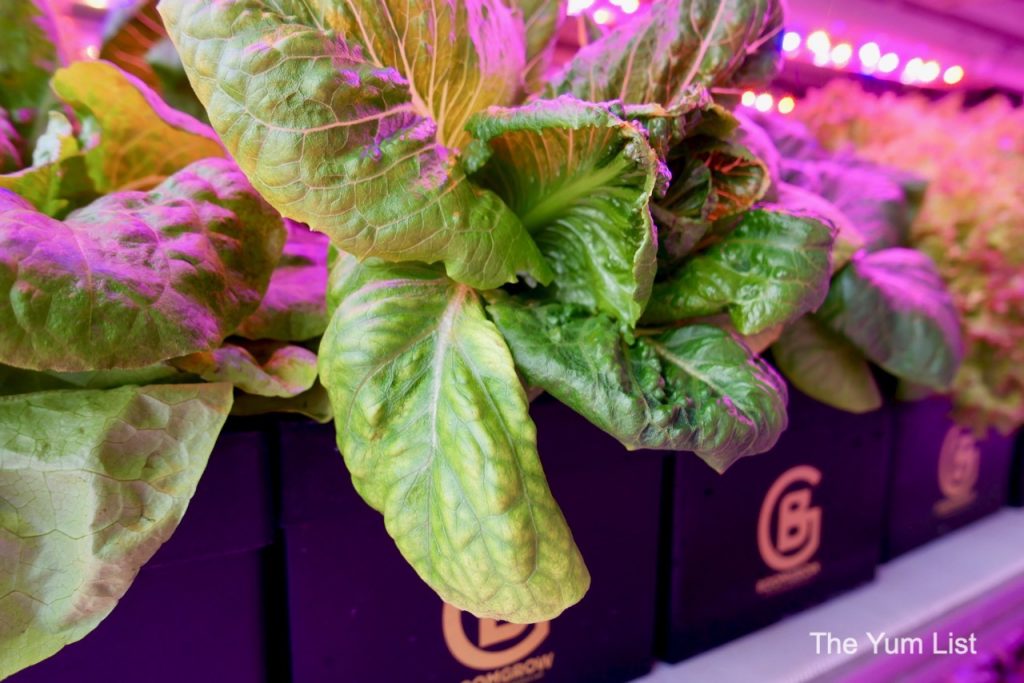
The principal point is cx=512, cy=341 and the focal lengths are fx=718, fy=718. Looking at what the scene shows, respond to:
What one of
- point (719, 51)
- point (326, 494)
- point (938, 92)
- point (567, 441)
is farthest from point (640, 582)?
point (938, 92)

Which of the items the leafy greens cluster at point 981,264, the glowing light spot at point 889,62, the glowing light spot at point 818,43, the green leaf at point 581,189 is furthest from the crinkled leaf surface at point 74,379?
the glowing light spot at point 889,62

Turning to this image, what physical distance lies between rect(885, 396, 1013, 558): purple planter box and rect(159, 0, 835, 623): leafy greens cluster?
384mm

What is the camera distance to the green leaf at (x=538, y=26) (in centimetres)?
54

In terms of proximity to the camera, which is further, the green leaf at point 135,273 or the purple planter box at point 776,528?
the purple planter box at point 776,528

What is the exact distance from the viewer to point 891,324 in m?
0.59

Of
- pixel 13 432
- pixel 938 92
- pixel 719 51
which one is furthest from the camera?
pixel 938 92

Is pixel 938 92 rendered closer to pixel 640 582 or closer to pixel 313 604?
pixel 640 582

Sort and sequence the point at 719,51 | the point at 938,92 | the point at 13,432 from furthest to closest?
the point at 938,92 < the point at 719,51 < the point at 13,432

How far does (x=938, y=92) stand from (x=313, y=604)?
2.79m

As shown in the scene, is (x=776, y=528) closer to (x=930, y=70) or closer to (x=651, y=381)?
(x=651, y=381)

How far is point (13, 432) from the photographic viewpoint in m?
0.34

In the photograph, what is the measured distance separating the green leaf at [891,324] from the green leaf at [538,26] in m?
0.30

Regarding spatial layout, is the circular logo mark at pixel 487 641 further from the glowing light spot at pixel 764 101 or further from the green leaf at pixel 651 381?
the glowing light spot at pixel 764 101

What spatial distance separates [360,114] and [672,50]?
0.22m
